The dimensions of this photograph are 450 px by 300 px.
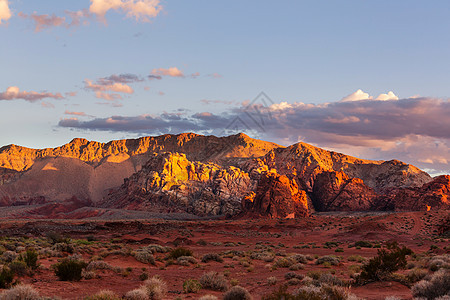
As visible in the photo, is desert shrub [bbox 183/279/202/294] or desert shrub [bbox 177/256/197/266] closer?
desert shrub [bbox 183/279/202/294]

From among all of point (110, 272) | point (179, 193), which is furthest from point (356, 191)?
point (110, 272)

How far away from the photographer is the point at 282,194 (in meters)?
92.1

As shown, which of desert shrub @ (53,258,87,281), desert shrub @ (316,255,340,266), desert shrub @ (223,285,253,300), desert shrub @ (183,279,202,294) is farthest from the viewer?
desert shrub @ (316,255,340,266)

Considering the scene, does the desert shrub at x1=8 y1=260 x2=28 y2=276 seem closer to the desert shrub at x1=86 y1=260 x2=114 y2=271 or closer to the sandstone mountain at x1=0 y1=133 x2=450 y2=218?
the desert shrub at x1=86 y1=260 x2=114 y2=271

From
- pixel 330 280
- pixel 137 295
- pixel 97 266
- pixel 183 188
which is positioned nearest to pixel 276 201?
pixel 183 188

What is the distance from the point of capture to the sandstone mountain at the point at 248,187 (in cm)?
9588

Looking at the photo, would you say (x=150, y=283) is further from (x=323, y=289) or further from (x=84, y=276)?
(x=323, y=289)

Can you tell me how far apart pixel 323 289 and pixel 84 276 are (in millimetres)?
10131

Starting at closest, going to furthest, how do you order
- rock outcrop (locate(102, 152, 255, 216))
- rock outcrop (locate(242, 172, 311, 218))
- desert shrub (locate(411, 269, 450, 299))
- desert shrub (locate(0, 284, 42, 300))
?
desert shrub (locate(0, 284, 42, 300)) < desert shrub (locate(411, 269, 450, 299)) < rock outcrop (locate(242, 172, 311, 218)) < rock outcrop (locate(102, 152, 255, 216))

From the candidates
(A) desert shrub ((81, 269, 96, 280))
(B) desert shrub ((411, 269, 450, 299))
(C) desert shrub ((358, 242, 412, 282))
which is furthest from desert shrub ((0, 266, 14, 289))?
(B) desert shrub ((411, 269, 450, 299))

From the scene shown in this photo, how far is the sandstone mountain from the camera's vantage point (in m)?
95.9

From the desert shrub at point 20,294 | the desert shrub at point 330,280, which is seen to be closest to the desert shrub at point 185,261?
the desert shrub at point 330,280

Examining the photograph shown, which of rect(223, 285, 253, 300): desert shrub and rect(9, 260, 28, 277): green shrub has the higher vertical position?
rect(223, 285, 253, 300): desert shrub

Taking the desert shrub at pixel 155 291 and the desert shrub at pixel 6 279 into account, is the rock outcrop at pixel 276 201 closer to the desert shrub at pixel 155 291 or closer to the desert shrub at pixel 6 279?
the desert shrub at pixel 155 291
